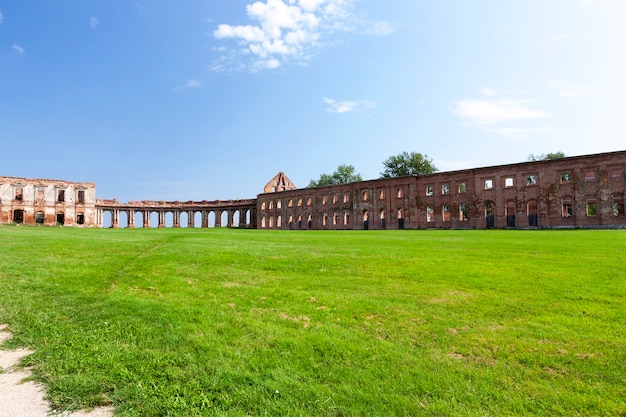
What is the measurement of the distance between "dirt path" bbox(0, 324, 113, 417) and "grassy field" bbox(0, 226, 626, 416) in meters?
0.16

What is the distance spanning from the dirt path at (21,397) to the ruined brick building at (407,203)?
151 ft

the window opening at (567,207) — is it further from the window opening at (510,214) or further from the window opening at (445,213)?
the window opening at (445,213)

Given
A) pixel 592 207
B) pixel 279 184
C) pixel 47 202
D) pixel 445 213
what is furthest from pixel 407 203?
pixel 47 202

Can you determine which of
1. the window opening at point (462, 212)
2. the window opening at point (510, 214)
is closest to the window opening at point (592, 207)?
the window opening at point (510, 214)

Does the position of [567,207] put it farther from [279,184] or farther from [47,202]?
[47,202]

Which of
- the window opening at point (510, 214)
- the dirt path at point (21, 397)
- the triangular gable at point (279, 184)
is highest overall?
the triangular gable at point (279, 184)

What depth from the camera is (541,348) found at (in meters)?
6.29

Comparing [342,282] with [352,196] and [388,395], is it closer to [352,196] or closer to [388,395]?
[388,395]

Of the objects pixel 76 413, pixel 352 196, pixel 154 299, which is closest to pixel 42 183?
pixel 352 196

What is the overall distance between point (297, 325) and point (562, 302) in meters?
6.20

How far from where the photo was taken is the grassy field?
492 centimetres

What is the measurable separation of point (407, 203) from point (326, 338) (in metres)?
48.4

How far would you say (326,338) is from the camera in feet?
21.8

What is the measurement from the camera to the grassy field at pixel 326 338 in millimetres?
4922
